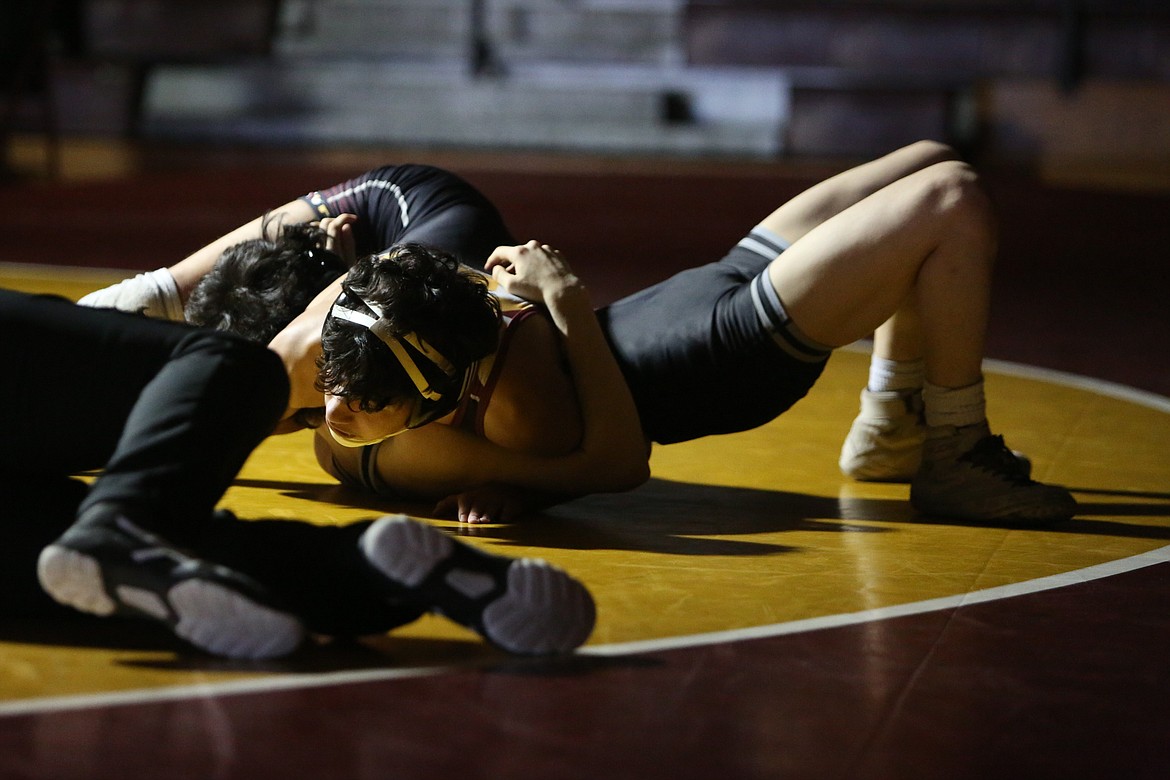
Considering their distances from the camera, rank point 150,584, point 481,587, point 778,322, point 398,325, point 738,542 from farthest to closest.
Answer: point 778,322 → point 738,542 → point 398,325 → point 481,587 → point 150,584

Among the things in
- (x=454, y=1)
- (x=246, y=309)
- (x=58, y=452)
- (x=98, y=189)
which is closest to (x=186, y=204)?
(x=98, y=189)

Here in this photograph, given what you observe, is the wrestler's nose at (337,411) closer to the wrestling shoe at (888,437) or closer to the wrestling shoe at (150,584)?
the wrestling shoe at (150,584)

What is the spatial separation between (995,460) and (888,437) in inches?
13.0

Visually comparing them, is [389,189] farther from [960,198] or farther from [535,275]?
[960,198]

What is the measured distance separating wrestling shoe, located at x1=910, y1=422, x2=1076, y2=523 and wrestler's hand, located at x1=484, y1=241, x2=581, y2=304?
0.67 meters

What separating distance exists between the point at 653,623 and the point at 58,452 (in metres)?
0.75

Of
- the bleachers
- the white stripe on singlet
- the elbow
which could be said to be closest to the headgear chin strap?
the elbow

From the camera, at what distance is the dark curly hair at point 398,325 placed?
2.28m

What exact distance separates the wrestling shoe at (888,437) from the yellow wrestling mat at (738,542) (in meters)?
0.04

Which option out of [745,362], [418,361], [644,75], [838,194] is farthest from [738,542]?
[644,75]

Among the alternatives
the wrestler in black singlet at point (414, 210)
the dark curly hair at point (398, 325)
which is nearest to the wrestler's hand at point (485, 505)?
the dark curly hair at point (398, 325)

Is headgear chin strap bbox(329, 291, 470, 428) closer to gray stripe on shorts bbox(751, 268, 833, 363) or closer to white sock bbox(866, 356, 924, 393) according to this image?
gray stripe on shorts bbox(751, 268, 833, 363)

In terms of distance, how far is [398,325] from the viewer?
2291mm

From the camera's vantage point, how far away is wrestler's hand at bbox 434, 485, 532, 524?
2.55 metres
